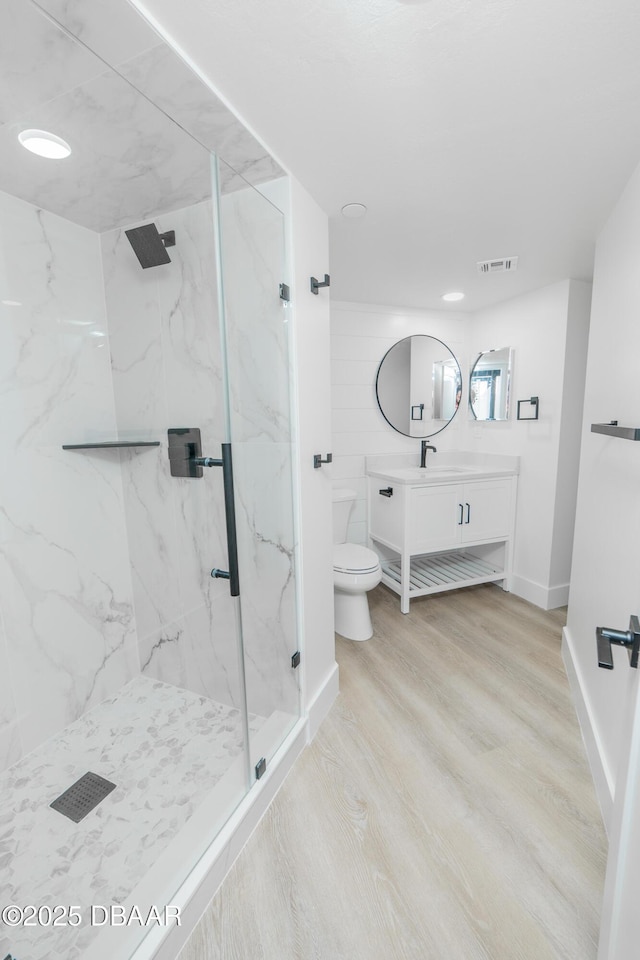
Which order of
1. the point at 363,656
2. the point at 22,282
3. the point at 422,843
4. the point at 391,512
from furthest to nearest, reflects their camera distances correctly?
the point at 391,512, the point at 363,656, the point at 22,282, the point at 422,843

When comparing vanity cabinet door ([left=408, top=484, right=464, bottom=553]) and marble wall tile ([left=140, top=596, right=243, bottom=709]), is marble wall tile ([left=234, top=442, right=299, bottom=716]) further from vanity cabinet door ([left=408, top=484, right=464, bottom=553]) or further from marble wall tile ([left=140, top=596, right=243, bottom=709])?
vanity cabinet door ([left=408, top=484, right=464, bottom=553])

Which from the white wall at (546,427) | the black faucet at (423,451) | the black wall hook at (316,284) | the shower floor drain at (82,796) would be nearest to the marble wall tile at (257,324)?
the black wall hook at (316,284)

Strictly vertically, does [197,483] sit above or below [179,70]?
below

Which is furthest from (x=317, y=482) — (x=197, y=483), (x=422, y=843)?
(x=422, y=843)

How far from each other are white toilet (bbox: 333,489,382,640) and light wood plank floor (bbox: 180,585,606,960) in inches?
13.5

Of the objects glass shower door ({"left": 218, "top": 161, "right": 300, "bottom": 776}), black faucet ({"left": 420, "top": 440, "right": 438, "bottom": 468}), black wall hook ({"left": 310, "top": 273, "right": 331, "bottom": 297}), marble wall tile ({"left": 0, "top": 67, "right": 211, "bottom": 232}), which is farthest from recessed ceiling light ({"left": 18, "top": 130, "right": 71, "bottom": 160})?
black faucet ({"left": 420, "top": 440, "right": 438, "bottom": 468})

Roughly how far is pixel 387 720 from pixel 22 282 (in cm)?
231

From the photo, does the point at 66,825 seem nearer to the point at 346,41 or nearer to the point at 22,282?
the point at 22,282

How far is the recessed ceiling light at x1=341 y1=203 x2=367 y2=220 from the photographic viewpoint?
1.57m

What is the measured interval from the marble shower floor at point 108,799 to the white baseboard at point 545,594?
2.12 meters

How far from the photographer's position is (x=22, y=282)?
1.51 m

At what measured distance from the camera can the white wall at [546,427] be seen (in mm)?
2508

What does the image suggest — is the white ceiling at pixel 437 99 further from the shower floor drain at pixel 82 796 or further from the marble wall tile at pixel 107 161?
the shower floor drain at pixel 82 796

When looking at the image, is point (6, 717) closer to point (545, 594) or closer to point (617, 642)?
point (617, 642)
